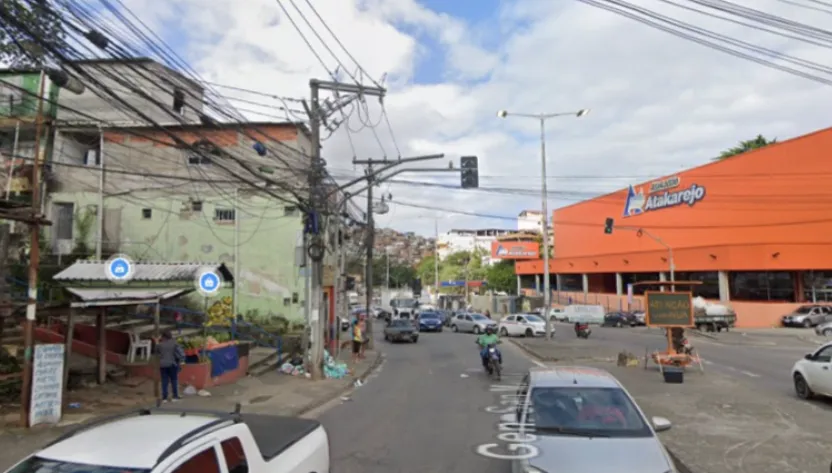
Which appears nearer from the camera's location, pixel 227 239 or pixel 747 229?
pixel 227 239

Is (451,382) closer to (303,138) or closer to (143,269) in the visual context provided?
(143,269)

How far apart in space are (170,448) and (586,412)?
4913 millimetres

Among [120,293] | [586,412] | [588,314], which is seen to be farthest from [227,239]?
[588,314]

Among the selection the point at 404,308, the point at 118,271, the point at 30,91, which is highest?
Answer: the point at 30,91

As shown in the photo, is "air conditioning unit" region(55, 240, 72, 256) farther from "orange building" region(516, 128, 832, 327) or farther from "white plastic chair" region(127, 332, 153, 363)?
"orange building" region(516, 128, 832, 327)

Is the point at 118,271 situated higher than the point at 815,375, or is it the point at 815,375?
the point at 118,271

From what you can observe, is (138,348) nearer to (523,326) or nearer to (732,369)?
(732,369)

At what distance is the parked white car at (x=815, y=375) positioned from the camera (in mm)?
12750

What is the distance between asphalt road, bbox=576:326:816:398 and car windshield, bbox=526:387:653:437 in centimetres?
970

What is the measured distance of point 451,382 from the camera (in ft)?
58.7

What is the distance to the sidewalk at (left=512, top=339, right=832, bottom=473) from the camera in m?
8.32

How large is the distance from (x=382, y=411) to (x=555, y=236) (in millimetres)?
68853

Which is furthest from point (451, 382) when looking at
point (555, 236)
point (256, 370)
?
point (555, 236)

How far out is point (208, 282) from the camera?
50.3ft
